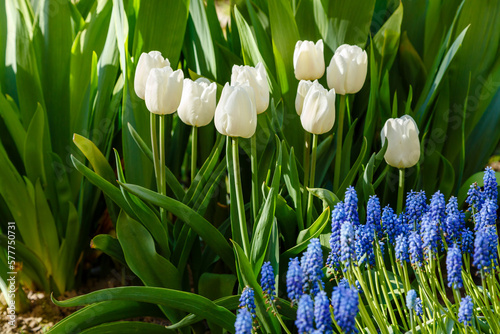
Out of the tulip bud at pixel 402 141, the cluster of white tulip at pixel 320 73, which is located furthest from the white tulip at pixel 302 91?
the tulip bud at pixel 402 141

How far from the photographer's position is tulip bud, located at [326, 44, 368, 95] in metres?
1.52

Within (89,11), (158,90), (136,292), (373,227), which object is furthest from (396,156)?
(89,11)

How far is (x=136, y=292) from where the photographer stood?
4.39 feet

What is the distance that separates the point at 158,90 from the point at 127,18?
20.6 inches

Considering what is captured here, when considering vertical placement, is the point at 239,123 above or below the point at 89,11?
below

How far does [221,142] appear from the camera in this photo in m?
1.59

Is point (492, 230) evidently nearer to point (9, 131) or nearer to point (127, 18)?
point (127, 18)

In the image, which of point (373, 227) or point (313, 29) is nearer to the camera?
point (373, 227)

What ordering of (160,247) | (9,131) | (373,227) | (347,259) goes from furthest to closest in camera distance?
(9,131) < (160,247) < (373,227) < (347,259)

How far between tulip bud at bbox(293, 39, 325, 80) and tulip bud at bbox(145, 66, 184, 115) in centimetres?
33

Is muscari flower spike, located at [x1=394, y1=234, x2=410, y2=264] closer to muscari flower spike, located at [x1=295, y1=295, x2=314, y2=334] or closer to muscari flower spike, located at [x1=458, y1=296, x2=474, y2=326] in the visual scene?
muscari flower spike, located at [x1=458, y1=296, x2=474, y2=326]

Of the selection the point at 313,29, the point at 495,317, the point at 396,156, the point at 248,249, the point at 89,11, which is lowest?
the point at 495,317

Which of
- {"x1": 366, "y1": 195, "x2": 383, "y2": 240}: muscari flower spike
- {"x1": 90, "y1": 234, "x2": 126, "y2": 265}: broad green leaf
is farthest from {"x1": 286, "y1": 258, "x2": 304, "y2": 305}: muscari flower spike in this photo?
{"x1": 90, "y1": 234, "x2": 126, "y2": 265}: broad green leaf

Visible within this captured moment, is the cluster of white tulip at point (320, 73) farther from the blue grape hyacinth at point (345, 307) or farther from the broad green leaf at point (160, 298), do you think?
the blue grape hyacinth at point (345, 307)
